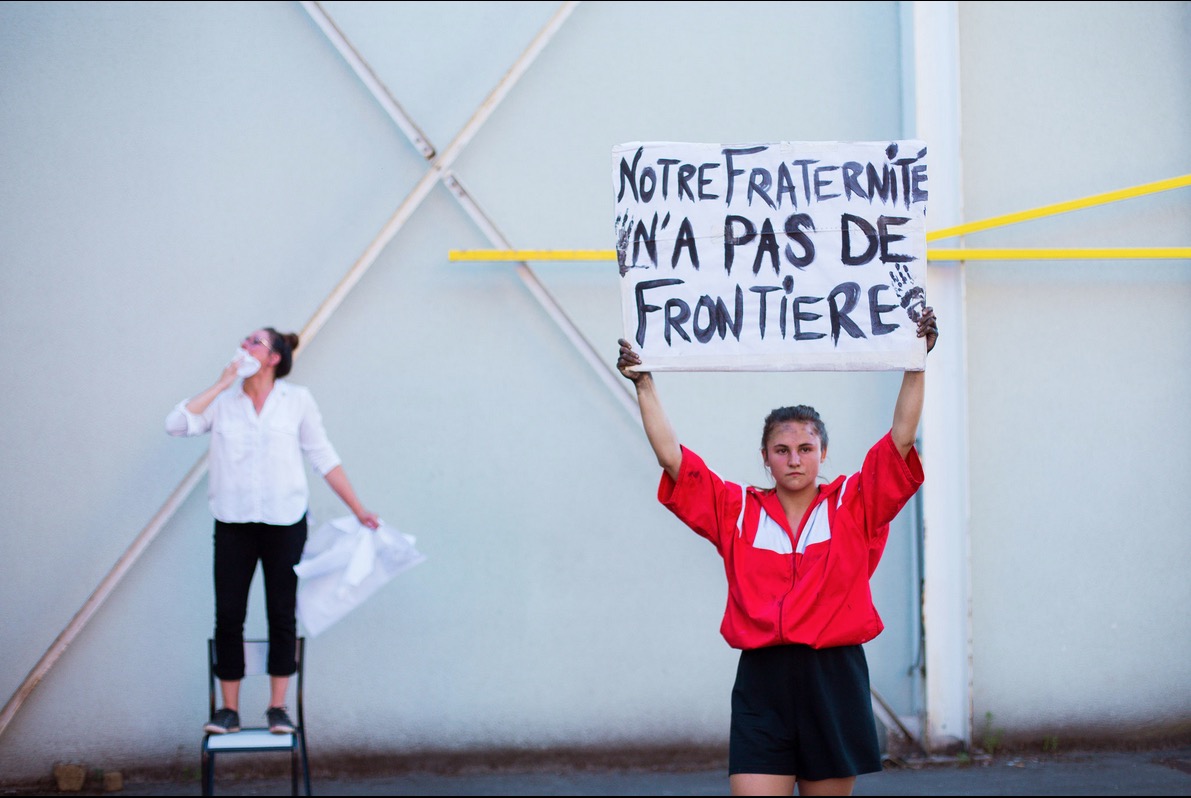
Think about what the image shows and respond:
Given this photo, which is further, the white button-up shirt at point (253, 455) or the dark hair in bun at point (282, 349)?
the dark hair in bun at point (282, 349)

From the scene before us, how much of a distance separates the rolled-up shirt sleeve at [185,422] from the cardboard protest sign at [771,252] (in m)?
2.11

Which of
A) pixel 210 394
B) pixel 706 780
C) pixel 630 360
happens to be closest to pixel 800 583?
pixel 630 360

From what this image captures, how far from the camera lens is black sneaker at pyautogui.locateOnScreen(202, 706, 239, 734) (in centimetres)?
433

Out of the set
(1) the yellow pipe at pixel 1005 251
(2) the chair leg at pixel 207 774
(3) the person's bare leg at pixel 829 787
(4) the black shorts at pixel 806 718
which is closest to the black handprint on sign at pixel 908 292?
(4) the black shorts at pixel 806 718

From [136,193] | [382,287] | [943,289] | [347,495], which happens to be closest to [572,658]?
[347,495]

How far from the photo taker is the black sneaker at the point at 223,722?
4.33 m

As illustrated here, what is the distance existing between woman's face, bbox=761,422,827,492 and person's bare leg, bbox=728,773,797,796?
29.1 inches

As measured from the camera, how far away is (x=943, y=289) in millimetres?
5422

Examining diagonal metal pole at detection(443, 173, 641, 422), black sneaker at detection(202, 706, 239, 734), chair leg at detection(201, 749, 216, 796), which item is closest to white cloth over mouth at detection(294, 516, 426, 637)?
black sneaker at detection(202, 706, 239, 734)

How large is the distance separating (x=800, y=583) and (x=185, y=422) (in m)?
2.65

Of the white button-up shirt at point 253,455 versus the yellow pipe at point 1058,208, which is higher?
the yellow pipe at point 1058,208

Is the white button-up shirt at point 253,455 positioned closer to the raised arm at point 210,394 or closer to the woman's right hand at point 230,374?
the raised arm at point 210,394

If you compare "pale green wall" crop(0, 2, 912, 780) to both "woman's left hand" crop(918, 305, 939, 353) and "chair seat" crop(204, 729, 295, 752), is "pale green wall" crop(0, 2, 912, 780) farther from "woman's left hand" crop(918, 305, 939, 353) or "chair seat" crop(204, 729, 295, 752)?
"woman's left hand" crop(918, 305, 939, 353)

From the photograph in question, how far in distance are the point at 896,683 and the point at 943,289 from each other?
1.83 m
